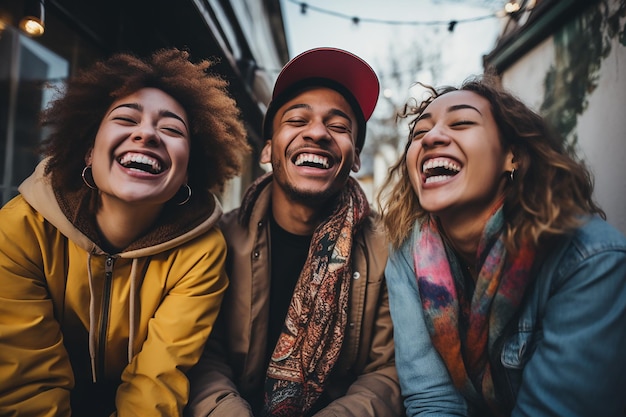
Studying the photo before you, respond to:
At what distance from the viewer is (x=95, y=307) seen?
1731 mm

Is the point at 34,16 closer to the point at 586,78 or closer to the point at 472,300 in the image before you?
the point at 472,300

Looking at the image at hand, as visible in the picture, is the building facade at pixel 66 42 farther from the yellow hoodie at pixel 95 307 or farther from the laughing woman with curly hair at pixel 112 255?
the yellow hoodie at pixel 95 307

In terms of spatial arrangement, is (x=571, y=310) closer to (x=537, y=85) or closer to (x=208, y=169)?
(x=208, y=169)

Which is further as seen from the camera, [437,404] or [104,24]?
[104,24]

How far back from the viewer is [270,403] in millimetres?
1959

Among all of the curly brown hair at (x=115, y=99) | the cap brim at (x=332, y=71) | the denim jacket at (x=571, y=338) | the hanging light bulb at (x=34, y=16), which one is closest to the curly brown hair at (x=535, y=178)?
the denim jacket at (x=571, y=338)

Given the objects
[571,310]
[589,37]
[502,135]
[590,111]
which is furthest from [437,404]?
[589,37]

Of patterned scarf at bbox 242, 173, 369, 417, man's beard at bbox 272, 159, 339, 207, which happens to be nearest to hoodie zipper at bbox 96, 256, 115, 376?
patterned scarf at bbox 242, 173, 369, 417

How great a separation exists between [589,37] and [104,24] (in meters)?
4.08

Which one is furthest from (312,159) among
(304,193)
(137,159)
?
(137,159)

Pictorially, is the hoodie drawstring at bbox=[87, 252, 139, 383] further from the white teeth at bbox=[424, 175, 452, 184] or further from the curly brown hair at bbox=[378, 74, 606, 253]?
the curly brown hair at bbox=[378, 74, 606, 253]

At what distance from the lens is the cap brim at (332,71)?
2266 millimetres

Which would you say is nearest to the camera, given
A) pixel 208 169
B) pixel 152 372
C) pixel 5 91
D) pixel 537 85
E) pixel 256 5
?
pixel 152 372

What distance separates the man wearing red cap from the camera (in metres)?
1.97
